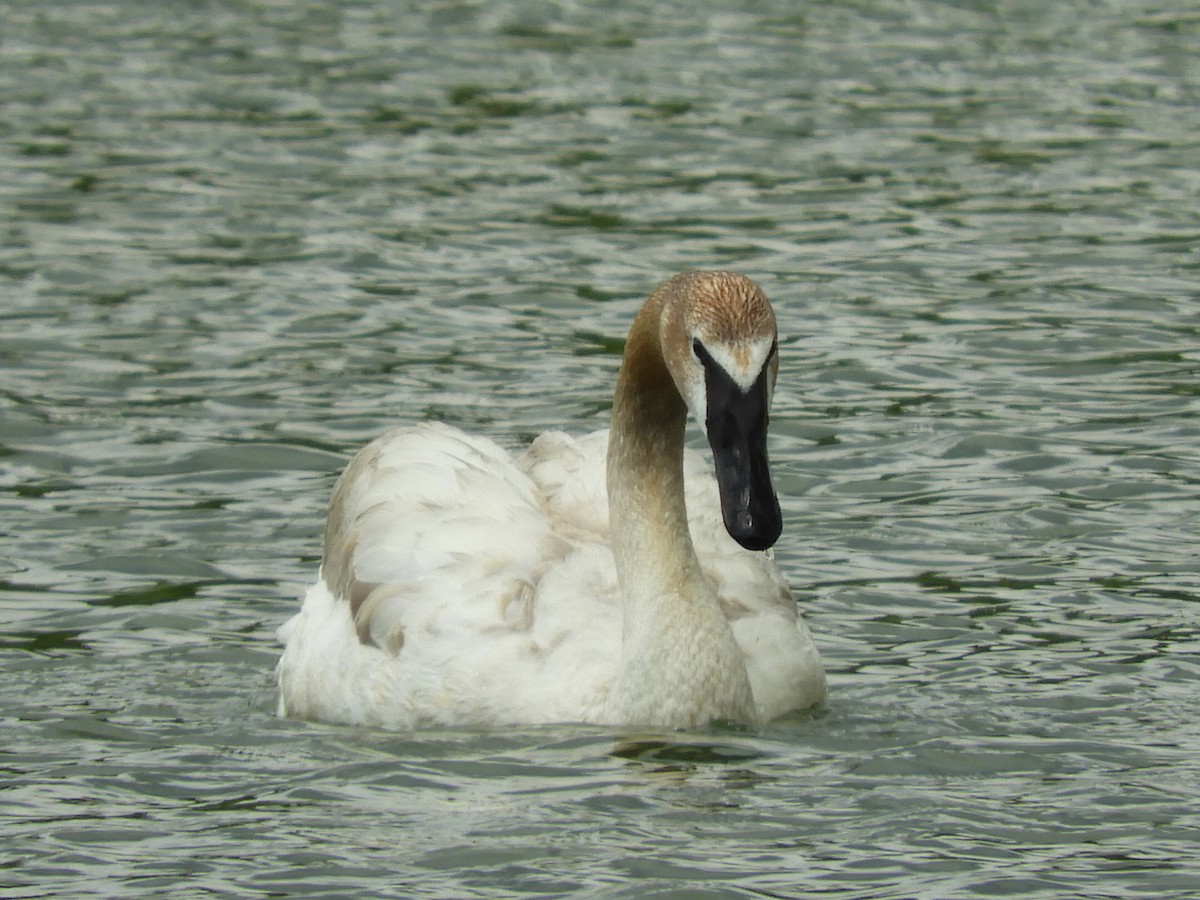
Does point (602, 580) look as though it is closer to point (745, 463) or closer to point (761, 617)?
point (761, 617)

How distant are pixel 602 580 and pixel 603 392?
14.1 feet

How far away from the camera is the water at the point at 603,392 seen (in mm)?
7699

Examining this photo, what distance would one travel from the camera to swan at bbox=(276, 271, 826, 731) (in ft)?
26.4

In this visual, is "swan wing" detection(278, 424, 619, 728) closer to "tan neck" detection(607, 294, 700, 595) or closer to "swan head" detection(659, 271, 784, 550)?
"tan neck" detection(607, 294, 700, 595)

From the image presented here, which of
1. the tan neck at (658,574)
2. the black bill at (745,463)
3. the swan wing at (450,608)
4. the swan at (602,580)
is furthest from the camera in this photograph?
the swan wing at (450,608)

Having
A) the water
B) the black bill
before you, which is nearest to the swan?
the black bill

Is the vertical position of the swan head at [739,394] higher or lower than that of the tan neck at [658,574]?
higher

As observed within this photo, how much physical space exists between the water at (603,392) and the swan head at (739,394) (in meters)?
0.85

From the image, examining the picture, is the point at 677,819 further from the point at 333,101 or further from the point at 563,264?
the point at 333,101

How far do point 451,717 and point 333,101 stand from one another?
12432 millimetres

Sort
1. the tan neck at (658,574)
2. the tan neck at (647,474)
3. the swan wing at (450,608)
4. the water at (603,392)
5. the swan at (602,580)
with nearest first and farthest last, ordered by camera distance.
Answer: the water at (603,392)
the swan at (602,580)
the tan neck at (658,574)
the swan wing at (450,608)
the tan neck at (647,474)

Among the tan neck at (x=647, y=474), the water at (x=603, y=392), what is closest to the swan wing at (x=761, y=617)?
the water at (x=603, y=392)

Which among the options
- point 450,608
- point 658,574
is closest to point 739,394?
point 658,574

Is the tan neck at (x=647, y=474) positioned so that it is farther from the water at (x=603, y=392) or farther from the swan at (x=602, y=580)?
the water at (x=603, y=392)
